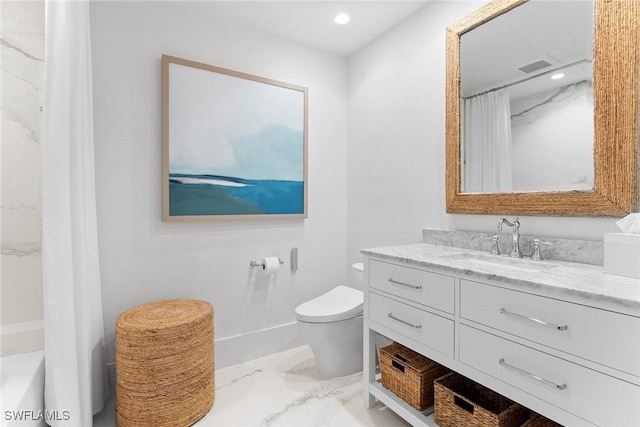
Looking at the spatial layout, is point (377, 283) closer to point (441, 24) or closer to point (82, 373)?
point (82, 373)

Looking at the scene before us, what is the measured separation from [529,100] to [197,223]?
2.05 m

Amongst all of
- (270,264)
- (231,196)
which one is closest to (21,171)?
(231,196)

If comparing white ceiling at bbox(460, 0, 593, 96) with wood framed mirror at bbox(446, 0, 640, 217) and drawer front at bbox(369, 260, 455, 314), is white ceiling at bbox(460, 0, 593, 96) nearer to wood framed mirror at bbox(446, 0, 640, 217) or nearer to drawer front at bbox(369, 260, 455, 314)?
wood framed mirror at bbox(446, 0, 640, 217)

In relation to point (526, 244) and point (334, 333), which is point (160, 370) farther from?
point (526, 244)

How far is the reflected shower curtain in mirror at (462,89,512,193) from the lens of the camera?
1.65m

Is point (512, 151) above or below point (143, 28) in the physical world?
below

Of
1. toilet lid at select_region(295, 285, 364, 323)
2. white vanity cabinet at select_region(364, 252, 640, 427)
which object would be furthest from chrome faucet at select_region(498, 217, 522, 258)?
toilet lid at select_region(295, 285, 364, 323)

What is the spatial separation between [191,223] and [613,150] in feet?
7.38

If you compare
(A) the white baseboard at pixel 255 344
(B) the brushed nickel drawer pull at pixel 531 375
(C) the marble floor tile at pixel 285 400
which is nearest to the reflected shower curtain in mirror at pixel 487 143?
(B) the brushed nickel drawer pull at pixel 531 375

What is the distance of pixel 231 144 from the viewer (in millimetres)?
2219

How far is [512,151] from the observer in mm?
1619

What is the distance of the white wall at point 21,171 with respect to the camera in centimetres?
166

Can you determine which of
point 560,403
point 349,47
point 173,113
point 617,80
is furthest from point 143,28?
point 560,403

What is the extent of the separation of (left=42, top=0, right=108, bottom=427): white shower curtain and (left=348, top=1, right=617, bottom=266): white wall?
184 cm
